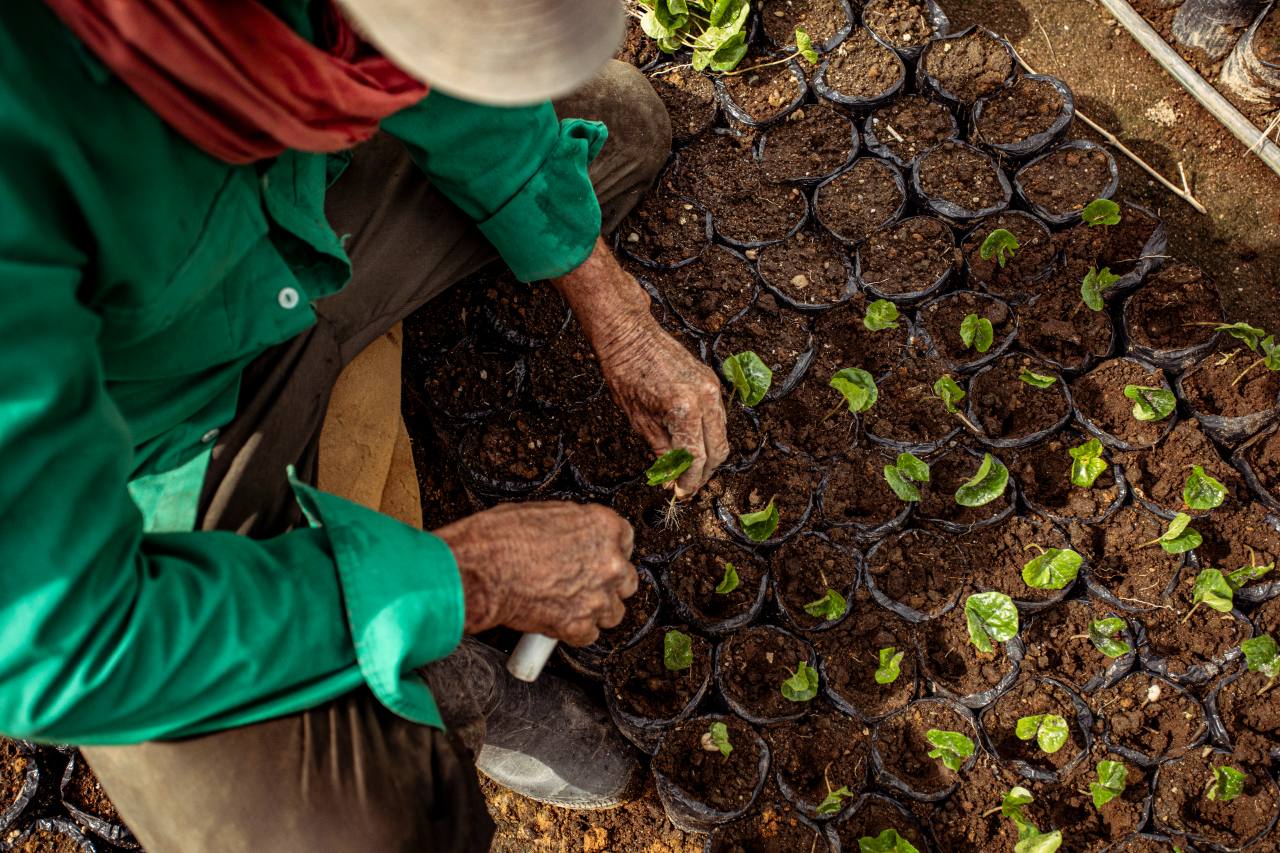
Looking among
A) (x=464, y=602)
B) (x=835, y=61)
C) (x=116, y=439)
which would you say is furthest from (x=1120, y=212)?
(x=116, y=439)

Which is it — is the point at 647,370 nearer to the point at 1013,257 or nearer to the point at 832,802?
the point at 832,802

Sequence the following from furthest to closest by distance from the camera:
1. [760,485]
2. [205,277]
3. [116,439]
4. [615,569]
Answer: [760,485]
[615,569]
[205,277]
[116,439]

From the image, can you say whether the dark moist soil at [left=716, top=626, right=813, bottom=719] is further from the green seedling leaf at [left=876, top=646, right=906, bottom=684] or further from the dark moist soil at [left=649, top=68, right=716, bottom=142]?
the dark moist soil at [left=649, top=68, right=716, bottom=142]

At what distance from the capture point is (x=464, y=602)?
5.14ft

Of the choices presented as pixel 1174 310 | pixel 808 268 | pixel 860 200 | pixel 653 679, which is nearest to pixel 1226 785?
pixel 1174 310

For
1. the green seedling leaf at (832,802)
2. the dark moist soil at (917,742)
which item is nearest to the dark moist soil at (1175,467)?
the dark moist soil at (917,742)

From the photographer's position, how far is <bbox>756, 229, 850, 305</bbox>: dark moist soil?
2.57 m

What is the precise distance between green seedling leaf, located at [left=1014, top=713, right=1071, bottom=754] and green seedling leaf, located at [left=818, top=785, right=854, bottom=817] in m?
0.45

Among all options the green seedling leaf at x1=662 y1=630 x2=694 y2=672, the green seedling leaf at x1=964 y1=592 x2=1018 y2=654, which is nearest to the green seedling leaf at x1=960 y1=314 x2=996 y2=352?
the green seedling leaf at x1=964 y1=592 x2=1018 y2=654

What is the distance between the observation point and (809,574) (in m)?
2.37

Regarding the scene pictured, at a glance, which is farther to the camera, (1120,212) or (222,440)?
(1120,212)

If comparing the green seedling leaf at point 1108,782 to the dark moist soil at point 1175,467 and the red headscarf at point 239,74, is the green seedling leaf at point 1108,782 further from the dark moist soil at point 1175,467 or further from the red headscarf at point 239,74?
the red headscarf at point 239,74

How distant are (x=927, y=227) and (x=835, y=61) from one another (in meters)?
0.64

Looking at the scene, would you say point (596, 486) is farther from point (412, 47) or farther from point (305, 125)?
point (412, 47)
